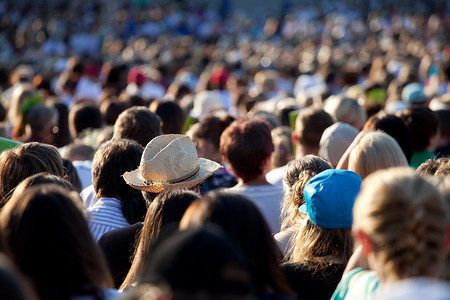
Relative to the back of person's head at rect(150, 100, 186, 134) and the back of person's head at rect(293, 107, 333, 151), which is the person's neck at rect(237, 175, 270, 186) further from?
Answer: the back of person's head at rect(150, 100, 186, 134)

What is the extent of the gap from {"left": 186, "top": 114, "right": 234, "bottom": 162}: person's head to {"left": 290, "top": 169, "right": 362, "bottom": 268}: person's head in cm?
248

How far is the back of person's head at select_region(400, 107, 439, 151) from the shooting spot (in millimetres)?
5516

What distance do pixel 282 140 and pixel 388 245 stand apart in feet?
13.0

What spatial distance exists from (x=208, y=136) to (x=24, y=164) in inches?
83.1

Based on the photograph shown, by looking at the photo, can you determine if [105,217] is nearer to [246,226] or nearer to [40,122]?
[246,226]

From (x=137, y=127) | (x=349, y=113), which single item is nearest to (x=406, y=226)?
(x=137, y=127)

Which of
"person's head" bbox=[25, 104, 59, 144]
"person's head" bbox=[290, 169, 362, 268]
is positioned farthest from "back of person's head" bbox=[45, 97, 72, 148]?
"person's head" bbox=[290, 169, 362, 268]

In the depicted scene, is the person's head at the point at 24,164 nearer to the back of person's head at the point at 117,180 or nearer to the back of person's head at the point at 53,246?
the back of person's head at the point at 117,180

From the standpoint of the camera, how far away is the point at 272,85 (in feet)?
40.1

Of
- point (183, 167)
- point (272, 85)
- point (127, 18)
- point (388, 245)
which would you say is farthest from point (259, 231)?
point (127, 18)

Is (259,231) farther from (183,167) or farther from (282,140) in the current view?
(282,140)

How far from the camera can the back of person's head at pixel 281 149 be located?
19.3 feet

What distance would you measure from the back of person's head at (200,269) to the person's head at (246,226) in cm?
54

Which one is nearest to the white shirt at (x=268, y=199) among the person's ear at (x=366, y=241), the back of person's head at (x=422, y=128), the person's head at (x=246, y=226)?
the back of person's head at (x=422, y=128)
